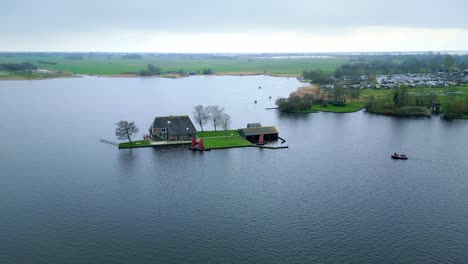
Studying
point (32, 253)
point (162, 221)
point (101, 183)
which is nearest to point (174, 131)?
point (101, 183)

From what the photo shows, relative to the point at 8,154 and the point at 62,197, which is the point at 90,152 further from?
the point at 62,197

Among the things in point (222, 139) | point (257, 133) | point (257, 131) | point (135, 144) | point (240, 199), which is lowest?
point (240, 199)

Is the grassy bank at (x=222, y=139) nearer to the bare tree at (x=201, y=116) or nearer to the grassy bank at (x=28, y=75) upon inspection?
the bare tree at (x=201, y=116)

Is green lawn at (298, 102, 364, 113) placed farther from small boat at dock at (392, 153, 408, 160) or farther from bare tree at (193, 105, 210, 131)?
small boat at dock at (392, 153, 408, 160)

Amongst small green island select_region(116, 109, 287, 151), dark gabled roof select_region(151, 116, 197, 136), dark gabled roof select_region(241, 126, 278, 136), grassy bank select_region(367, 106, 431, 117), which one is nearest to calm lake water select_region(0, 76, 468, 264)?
small green island select_region(116, 109, 287, 151)

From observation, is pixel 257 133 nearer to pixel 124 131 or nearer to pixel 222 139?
pixel 222 139

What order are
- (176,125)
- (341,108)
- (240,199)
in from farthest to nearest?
(341,108) → (176,125) → (240,199)

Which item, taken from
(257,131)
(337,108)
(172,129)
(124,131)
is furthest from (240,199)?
(337,108)
